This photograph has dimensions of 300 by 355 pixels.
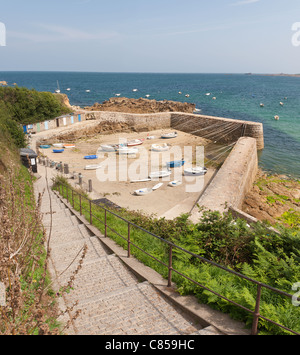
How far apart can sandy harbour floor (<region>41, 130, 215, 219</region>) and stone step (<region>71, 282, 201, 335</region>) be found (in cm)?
934

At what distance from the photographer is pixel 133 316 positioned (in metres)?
3.93

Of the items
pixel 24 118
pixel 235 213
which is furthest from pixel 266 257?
pixel 24 118

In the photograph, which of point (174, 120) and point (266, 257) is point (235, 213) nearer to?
point (266, 257)

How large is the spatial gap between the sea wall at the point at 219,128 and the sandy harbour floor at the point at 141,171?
5.11ft

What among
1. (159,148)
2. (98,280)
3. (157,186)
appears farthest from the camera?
Result: (159,148)

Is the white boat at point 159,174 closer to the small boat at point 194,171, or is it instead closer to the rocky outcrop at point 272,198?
the small boat at point 194,171

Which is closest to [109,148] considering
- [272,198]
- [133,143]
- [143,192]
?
[133,143]

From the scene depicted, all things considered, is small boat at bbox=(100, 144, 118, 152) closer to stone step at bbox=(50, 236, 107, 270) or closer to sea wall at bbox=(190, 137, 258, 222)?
sea wall at bbox=(190, 137, 258, 222)

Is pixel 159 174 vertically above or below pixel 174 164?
below

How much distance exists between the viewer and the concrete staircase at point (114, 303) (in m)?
3.67

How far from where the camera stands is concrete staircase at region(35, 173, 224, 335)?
145 inches

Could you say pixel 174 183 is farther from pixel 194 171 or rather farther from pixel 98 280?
pixel 98 280

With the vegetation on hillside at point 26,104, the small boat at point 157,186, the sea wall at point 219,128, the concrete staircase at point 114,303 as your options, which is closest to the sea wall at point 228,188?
the small boat at point 157,186

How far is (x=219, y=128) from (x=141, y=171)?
14.5m
